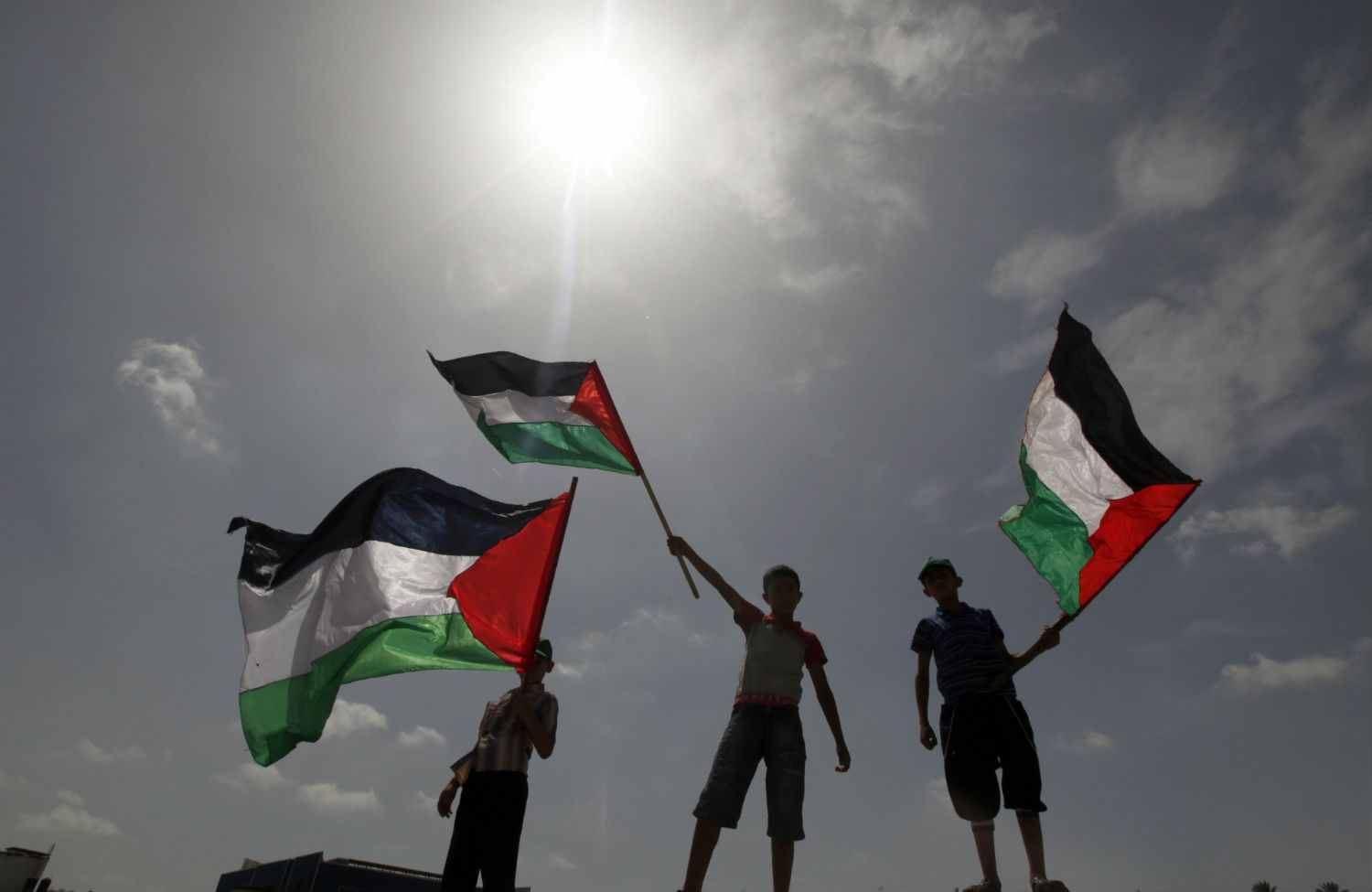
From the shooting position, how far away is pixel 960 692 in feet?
18.0

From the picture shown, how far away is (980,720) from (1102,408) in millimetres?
3537

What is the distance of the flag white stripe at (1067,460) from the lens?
653 centimetres

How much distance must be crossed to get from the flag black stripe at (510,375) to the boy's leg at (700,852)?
15.4ft

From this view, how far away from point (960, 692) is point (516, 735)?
343 cm

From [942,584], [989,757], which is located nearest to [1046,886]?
[989,757]

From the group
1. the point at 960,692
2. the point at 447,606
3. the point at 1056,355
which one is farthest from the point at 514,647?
the point at 1056,355

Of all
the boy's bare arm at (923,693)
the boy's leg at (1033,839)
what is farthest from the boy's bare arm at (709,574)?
the boy's leg at (1033,839)

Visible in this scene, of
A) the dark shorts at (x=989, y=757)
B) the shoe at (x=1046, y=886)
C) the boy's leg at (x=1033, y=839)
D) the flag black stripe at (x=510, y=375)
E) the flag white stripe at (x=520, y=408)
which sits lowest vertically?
the shoe at (x=1046, y=886)

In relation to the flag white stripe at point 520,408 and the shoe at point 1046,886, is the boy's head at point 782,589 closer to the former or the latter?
the shoe at point 1046,886

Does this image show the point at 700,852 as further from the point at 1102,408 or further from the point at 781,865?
the point at 1102,408

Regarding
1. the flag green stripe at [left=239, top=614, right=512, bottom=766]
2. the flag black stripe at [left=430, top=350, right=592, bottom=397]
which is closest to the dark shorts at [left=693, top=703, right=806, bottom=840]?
the flag green stripe at [left=239, top=614, right=512, bottom=766]

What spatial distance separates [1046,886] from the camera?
170 inches

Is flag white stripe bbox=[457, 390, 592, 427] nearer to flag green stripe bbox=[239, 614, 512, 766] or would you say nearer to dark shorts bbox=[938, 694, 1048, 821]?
flag green stripe bbox=[239, 614, 512, 766]

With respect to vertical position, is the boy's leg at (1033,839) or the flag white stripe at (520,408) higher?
the flag white stripe at (520,408)
